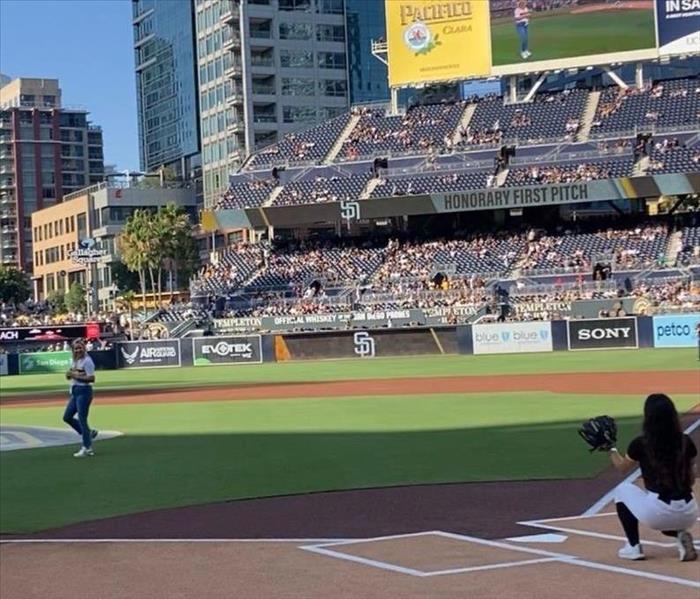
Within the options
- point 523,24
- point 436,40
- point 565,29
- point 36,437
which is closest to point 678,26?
point 565,29

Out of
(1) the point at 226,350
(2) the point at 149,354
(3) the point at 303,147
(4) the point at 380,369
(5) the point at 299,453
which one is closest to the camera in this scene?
(5) the point at 299,453

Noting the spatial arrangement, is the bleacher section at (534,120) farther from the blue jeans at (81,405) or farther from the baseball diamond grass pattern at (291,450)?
the blue jeans at (81,405)

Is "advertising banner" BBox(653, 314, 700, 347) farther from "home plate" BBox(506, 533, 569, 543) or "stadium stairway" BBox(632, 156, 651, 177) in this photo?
"home plate" BBox(506, 533, 569, 543)

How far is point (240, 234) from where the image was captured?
105000 mm

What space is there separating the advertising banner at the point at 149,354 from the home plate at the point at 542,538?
47.1 meters

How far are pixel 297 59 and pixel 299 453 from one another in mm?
94287

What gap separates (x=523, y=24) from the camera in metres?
66.3

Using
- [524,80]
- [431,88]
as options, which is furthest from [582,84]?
[431,88]

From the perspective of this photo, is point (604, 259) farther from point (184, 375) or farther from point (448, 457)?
point (448, 457)

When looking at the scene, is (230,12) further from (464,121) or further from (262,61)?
(464,121)

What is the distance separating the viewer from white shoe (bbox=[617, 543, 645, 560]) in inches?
359

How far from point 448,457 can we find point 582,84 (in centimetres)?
6178

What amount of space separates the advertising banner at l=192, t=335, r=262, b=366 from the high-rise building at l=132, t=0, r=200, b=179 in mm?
70905

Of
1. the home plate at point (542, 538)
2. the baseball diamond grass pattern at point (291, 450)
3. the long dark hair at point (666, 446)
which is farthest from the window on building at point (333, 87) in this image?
the long dark hair at point (666, 446)
